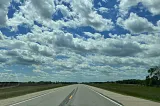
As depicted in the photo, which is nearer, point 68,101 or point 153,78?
point 68,101

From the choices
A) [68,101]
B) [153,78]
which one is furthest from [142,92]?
Answer: [153,78]

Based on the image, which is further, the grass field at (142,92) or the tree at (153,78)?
the tree at (153,78)

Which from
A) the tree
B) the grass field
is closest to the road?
the grass field

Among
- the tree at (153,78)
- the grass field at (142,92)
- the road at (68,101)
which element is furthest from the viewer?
the tree at (153,78)

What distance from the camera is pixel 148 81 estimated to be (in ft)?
538

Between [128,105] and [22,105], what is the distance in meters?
7.01

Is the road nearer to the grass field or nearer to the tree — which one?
the grass field

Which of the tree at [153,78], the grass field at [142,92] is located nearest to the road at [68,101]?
the grass field at [142,92]

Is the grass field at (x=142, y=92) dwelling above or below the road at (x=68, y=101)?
above

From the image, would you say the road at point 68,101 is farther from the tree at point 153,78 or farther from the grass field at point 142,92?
the tree at point 153,78

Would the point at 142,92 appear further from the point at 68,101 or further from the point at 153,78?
the point at 153,78

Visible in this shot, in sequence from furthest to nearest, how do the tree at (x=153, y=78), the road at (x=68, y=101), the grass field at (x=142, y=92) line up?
the tree at (x=153, y=78) < the grass field at (x=142, y=92) < the road at (x=68, y=101)

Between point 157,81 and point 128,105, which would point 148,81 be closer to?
point 157,81

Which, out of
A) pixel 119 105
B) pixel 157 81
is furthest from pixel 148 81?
pixel 119 105
